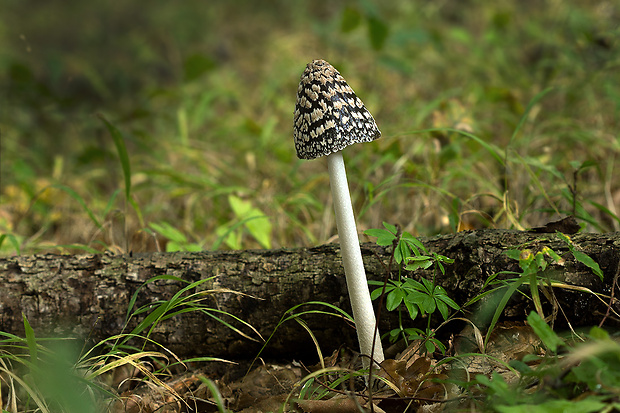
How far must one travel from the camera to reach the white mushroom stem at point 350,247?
203cm

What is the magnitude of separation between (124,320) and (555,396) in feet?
6.59

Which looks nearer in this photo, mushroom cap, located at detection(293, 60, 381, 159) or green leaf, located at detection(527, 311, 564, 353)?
green leaf, located at detection(527, 311, 564, 353)

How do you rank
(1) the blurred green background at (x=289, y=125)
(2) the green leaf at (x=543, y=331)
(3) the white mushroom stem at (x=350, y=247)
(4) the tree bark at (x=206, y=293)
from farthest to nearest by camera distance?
1. (1) the blurred green background at (x=289, y=125)
2. (4) the tree bark at (x=206, y=293)
3. (3) the white mushroom stem at (x=350, y=247)
4. (2) the green leaf at (x=543, y=331)

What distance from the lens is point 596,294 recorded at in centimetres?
190

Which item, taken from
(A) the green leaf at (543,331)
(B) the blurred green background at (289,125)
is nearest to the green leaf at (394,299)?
(A) the green leaf at (543,331)

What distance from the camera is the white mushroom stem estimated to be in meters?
2.03

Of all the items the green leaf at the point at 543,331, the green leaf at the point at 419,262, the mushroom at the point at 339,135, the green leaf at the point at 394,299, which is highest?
the mushroom at the point at 339,135

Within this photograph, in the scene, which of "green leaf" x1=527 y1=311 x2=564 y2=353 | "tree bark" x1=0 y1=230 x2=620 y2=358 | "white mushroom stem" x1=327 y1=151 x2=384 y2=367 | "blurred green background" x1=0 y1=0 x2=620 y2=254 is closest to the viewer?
"green leaf" x1=527 y1=311 x2=564 y2=353

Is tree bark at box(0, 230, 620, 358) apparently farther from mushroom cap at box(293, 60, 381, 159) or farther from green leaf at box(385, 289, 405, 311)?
mushroom cap at box(293, 60, 381, 159)

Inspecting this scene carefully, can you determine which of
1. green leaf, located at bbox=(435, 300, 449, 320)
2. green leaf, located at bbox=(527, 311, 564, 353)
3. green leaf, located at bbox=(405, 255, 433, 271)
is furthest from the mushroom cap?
green leaf, located at bbox=(527, 311, 564, 353)

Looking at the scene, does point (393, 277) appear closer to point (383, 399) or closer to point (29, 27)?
point (383, 399)

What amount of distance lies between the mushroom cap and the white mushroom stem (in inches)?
4.3

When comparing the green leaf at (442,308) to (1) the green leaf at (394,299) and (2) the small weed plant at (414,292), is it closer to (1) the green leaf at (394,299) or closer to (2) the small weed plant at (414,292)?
(2) the small weed plant at (414,292)

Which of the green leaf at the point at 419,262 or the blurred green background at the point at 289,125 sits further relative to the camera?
the blurred green background at the point at 289,125
